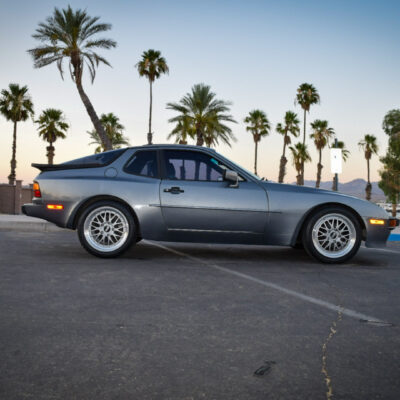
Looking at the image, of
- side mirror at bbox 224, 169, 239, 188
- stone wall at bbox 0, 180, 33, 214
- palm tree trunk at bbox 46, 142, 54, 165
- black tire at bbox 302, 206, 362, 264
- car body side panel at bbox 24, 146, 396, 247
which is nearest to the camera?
side mirror at bbox 224, 169, 239, 188

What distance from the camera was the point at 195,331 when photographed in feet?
11.1

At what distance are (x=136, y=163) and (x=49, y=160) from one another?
171 feet

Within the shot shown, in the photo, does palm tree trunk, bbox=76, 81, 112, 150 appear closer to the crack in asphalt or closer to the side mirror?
the side mirror

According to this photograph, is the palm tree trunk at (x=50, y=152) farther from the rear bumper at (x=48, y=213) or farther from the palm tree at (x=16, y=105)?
the rear bumper at (x=48, y=213)

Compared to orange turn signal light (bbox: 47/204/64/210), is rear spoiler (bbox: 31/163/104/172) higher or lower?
higher

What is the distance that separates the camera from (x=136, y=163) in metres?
6.88

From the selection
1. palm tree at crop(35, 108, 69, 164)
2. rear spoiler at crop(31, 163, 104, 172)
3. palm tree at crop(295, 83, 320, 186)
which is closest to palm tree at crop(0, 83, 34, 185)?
palm tree at crop(35, 108, 69, 164)

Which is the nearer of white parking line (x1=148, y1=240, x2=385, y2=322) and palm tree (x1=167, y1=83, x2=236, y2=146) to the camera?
white parking line (x1=148, y1=240, x2=385, y2=322)

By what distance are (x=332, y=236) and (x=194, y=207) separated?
1.97 m

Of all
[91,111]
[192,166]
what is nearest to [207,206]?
[192,166]

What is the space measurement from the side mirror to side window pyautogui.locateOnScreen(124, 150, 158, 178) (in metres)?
1.02

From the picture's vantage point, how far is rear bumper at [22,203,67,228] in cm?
671

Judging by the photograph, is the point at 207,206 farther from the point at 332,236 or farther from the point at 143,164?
the point at 332,236

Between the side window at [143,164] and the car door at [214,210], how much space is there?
304 mm
